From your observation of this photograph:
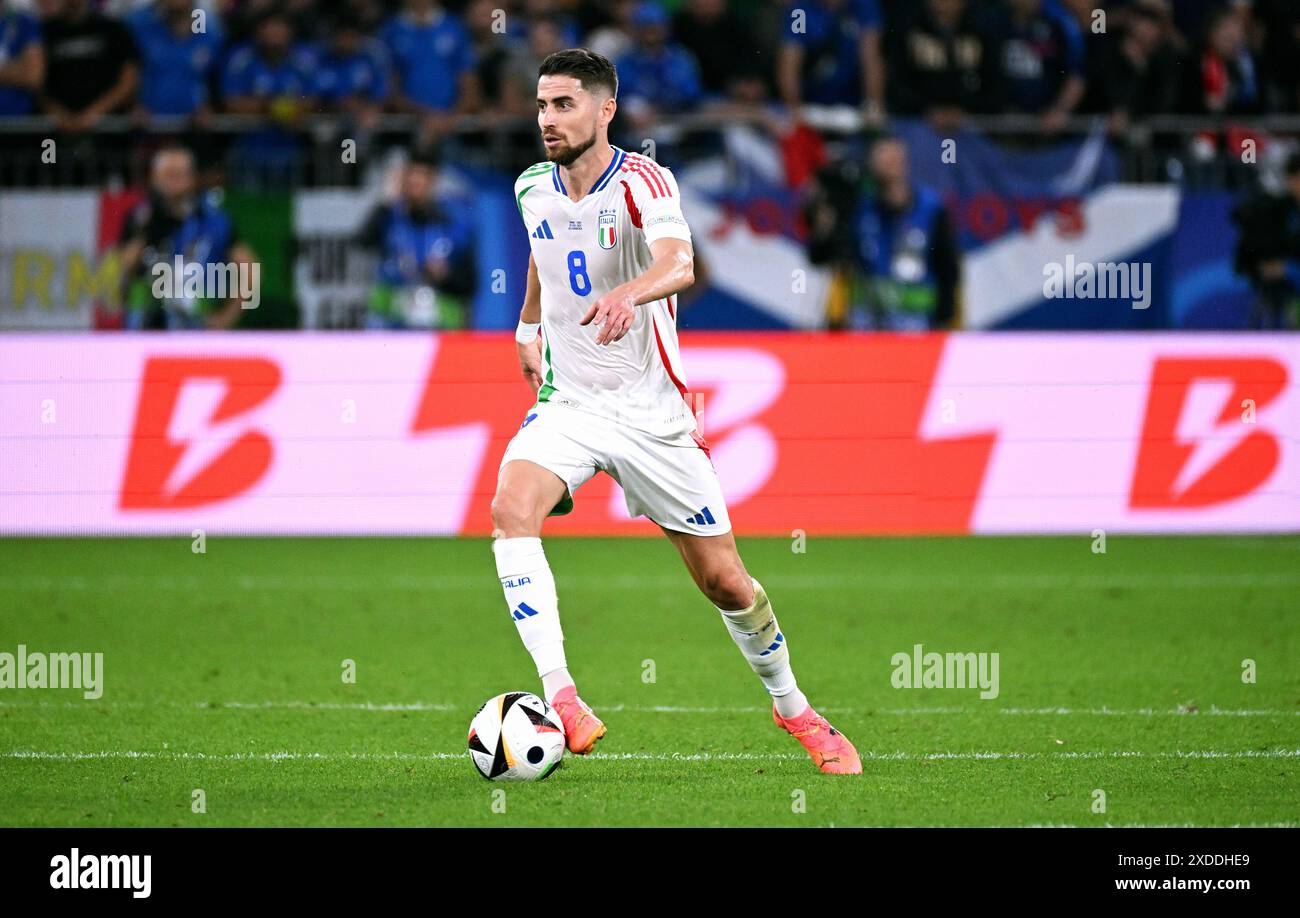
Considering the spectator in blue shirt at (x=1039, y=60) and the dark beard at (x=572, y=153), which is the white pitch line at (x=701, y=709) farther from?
the spectator in blue shirt at (x=1039, y=60)

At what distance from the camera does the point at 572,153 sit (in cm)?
643

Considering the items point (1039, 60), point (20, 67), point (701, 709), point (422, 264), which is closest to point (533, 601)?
point (701, 709)

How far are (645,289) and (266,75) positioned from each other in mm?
11672

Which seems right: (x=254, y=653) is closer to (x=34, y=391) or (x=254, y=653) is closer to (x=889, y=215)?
(x=34, y=391)

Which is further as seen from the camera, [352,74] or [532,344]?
[352,74]

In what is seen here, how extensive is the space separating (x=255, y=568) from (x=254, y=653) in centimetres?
309

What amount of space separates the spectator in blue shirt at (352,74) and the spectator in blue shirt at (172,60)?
3.30 ft

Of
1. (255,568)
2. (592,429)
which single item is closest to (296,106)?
(255,568)

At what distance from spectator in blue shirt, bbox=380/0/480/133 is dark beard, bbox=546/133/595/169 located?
10702 mm

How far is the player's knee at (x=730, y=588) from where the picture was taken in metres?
6.45

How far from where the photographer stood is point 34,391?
12.8 metres

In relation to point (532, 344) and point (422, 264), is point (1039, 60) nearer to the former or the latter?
point (422, 264)

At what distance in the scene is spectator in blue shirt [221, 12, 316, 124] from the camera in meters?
16.7

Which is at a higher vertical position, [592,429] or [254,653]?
[592,429]
